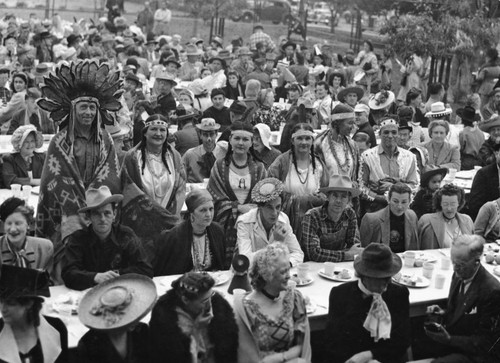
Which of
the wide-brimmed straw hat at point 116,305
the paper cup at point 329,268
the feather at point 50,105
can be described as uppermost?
the feather at point 50,105

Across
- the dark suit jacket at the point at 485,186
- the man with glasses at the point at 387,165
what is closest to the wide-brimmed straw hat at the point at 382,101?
the man with glasses at the point at 387,165

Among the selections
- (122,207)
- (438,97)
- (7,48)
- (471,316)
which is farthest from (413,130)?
(7,48)

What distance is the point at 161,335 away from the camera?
508cm

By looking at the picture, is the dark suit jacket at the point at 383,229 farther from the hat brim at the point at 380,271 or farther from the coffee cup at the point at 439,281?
the hat brim at the point at 380,271

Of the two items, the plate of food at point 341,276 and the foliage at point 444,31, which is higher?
the foliage at point 444,31

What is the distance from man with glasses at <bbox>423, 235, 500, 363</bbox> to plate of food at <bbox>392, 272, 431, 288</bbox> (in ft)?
1.60

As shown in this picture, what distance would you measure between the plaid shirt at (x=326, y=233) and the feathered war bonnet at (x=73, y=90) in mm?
2019

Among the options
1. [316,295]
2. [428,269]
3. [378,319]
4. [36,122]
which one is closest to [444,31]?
[36,122]

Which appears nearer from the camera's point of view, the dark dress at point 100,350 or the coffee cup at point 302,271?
the dark dress at point 100,350

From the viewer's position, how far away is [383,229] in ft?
25.4

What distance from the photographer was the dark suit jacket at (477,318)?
5781 mm

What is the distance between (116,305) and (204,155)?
485 cm

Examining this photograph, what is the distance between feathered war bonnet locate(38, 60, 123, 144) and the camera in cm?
746

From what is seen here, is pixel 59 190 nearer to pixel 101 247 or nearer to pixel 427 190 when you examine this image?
pixel 101 247
